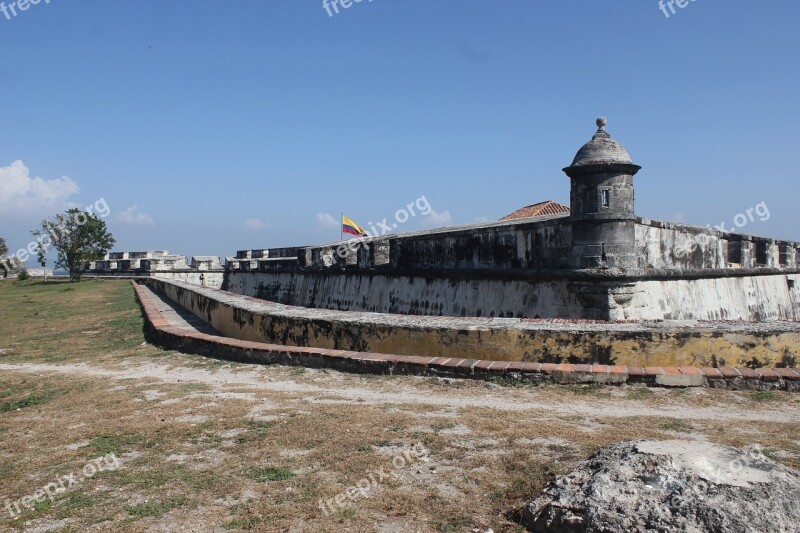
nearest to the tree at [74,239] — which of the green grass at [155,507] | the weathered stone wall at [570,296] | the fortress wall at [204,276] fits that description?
the fortress wall at [204,276]

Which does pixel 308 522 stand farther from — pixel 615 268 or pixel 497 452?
pixel 615 268

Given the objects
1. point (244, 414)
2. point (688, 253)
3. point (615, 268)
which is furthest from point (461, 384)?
point (688, 253)

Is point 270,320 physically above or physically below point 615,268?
below

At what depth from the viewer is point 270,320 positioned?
7.50 meters

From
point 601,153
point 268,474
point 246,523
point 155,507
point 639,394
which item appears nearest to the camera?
point 246,523

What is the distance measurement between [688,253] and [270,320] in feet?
28.3

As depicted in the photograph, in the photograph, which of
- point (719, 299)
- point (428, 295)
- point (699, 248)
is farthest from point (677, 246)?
point (428, 295)

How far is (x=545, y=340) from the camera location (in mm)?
5637

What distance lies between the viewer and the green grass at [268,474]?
2.92 meters

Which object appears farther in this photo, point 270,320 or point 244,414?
point 270,320

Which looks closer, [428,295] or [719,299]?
[719,299]

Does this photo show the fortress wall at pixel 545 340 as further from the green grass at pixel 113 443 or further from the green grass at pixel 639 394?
the green grass at pixel 113 443

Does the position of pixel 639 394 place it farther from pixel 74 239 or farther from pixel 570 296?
pixel 74 239

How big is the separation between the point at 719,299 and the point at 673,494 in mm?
11495
